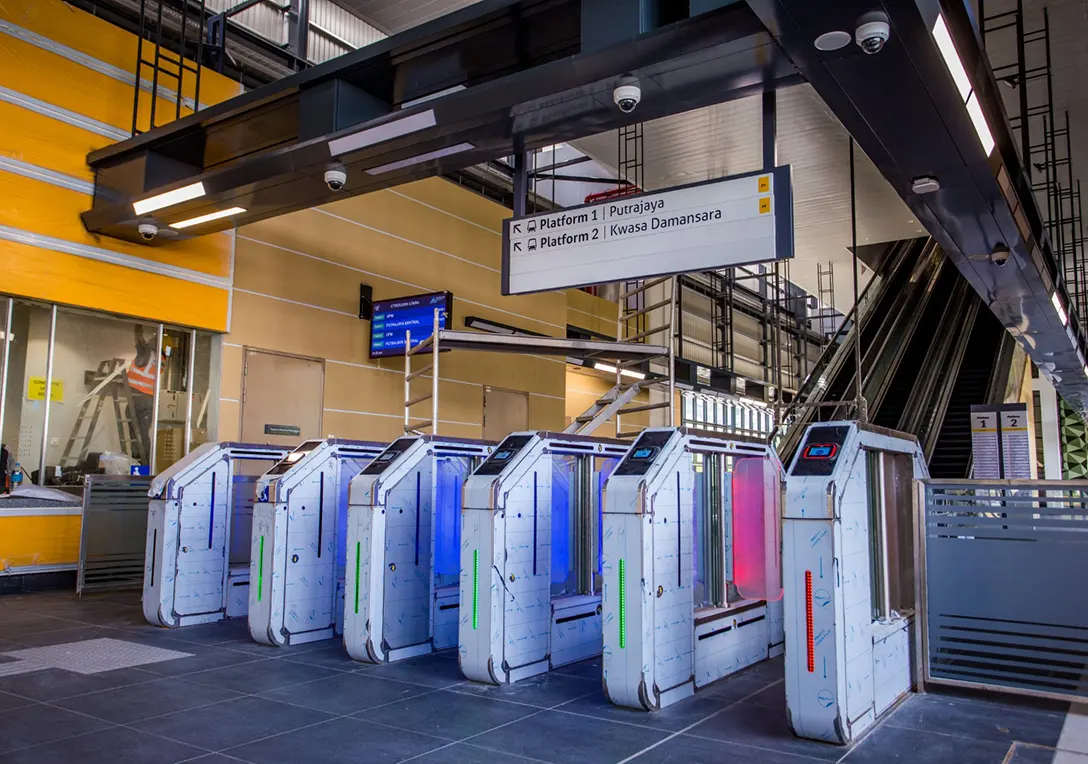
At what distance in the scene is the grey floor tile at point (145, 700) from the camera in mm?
4363

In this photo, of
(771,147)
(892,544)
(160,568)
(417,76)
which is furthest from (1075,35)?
(160,568)

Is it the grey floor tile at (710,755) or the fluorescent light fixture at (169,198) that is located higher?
the fluorescent light fixture at (169,198)

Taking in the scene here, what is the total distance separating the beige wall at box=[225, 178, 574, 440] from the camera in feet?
33.2

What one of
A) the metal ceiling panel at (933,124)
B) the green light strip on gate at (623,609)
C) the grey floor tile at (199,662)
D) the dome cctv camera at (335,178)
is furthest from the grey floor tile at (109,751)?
the metal ceiling panel at (933,124)

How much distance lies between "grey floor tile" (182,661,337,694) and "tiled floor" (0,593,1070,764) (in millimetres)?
12

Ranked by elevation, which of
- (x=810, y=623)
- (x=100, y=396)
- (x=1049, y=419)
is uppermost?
(x=1049, y=419)

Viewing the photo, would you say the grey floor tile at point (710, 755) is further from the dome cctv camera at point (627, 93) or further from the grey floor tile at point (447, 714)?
the dome cctv camera at point (627, 93)

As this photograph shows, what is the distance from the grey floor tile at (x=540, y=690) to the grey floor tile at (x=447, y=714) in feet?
0.41

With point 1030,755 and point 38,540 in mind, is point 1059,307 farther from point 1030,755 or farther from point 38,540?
point 38,540

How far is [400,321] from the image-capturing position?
10719 mm

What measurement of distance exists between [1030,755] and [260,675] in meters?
4.44

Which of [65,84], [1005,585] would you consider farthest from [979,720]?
[65,84]

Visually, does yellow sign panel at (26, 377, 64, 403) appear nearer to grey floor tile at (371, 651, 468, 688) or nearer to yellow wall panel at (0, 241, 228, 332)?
yellow wall panel at (0, 241, 228, 332)

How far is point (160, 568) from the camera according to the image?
6863mm
